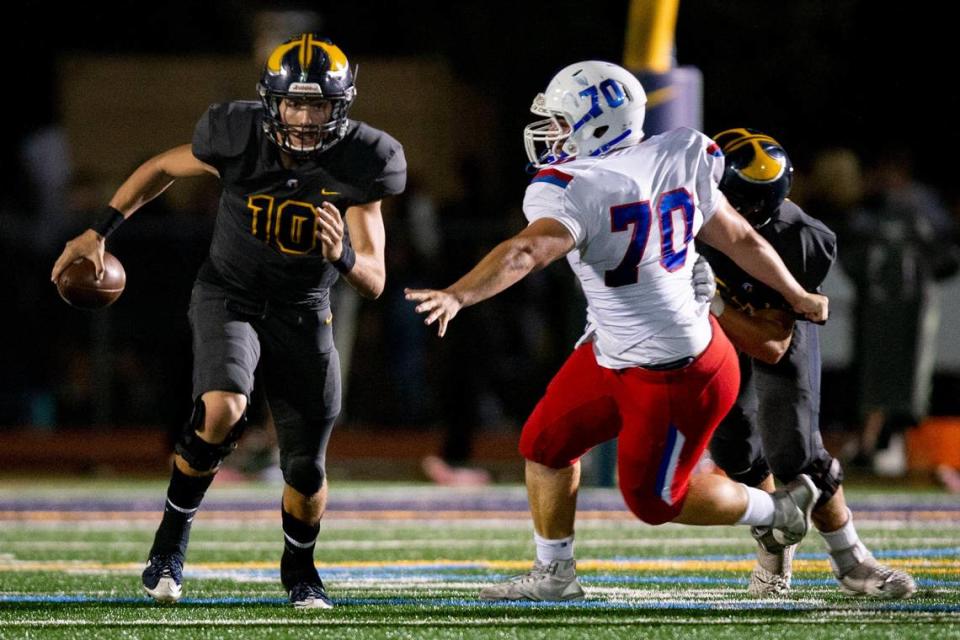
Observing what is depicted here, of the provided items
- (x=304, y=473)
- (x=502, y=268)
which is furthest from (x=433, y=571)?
(x=502, y=268)

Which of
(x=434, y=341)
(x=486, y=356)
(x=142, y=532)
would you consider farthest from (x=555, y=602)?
(x=434, y=341)

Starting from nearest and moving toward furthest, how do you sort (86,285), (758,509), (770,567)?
(758,509)
(770,567)
(86,285)

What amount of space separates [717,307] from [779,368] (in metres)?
0.31

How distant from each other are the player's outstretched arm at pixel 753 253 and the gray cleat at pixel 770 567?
0.74m

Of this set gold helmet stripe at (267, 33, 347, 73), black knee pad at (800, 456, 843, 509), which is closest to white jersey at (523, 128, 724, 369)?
black knee pad at (800, 456, 843, 509)

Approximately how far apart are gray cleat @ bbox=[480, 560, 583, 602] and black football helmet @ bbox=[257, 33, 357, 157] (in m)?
1.41

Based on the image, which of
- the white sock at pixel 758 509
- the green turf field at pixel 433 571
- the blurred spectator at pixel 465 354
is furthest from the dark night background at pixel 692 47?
the white sock at pixel 758 509

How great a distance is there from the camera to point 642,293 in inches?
212

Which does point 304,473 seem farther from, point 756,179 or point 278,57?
point 756,179

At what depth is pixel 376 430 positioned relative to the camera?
40.6ft

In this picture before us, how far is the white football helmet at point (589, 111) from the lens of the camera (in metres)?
5.41

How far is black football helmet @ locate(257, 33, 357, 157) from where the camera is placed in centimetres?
558

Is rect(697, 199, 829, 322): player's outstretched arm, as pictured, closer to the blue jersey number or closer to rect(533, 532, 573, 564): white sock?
the blue jersey number

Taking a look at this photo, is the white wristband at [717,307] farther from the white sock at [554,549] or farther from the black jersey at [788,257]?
the white sock at [554,549]
